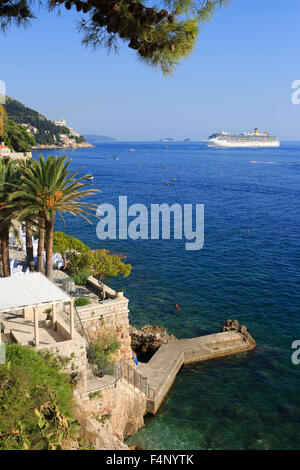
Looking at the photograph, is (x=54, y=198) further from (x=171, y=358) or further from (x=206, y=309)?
(x=206, y=309)

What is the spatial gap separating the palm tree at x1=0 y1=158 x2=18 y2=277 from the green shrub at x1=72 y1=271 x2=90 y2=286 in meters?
2.99

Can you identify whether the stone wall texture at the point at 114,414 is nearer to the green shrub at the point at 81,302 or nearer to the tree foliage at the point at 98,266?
the green shrub at the point at 81,302

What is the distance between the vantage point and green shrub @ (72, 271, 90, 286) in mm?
18016

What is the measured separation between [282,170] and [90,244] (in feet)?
300

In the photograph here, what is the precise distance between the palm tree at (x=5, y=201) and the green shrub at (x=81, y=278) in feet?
9.80

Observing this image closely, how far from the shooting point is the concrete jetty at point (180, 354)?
16172mm

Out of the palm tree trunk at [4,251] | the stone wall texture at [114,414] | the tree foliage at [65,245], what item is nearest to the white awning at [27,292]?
the stone wall texture at [114,414]

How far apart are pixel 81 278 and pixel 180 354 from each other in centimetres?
577

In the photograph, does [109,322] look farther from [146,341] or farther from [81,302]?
[146,341]

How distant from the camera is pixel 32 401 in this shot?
1011 cm

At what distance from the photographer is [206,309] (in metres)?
24.4

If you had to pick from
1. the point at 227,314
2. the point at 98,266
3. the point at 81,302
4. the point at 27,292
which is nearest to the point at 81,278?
the point at 98,266

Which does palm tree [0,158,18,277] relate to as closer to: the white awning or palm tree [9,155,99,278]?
palm tree [9,155,99,278]
